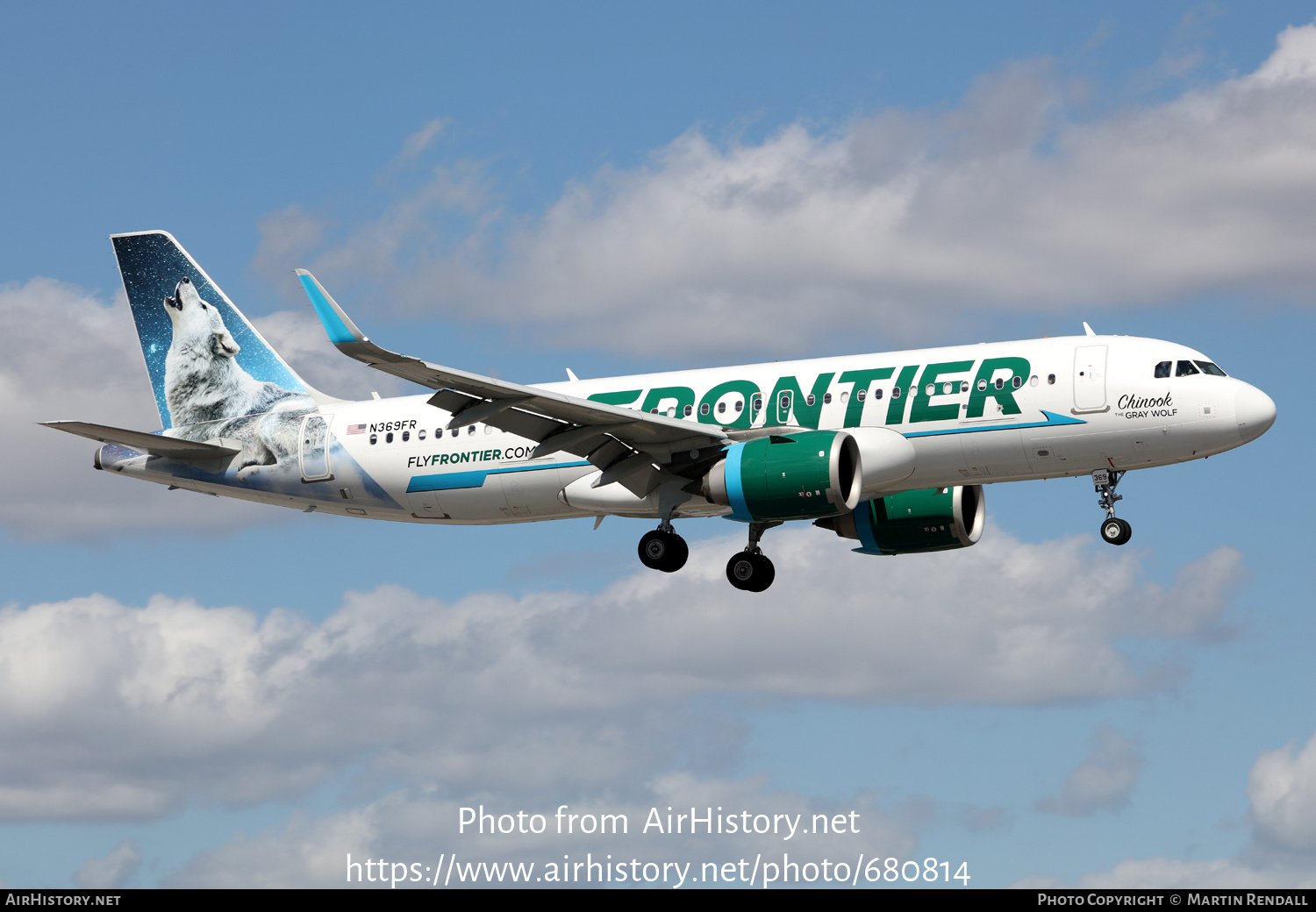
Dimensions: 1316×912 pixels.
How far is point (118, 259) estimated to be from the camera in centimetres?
4862

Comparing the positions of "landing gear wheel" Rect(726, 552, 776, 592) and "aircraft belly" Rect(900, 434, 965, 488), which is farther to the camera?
"landing gear wheel" Rect(726, 552, 776, 592)

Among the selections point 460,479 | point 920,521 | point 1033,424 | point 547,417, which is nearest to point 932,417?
point 1033,424

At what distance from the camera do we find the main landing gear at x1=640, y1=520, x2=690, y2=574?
39188mm

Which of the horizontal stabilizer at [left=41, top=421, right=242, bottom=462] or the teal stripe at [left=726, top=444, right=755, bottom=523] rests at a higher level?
the horizontal stabilizer at [left=41, top=421, right=242, bottom=462]

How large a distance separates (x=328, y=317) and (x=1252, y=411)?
20324 mm

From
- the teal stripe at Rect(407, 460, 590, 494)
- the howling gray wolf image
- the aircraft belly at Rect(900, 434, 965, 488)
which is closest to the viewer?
the aircraft belly at Rect(900, 434, 965, 488)

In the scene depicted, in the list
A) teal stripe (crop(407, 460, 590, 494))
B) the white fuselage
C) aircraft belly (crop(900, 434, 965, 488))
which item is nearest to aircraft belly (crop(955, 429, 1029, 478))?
the white fuselage

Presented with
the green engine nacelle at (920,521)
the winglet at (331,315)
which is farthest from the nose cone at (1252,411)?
the winglet at (331,315)

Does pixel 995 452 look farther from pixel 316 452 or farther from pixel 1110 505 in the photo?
pixel 316 452

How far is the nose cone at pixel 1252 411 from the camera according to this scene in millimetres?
35406

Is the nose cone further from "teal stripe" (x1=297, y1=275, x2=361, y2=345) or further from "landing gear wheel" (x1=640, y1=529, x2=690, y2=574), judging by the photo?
"teal stripe" (x1=297, y1=275, x2=361, y2=345)

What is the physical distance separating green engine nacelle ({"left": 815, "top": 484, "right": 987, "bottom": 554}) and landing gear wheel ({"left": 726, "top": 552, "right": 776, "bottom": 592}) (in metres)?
3.31

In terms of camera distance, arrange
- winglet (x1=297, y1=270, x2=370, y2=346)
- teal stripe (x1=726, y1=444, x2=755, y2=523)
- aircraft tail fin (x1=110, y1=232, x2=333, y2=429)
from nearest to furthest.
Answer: winglet (x1=297, y1=270, x2=370, y2=346), teal stripe (x1=726, y1=444, x2=755, y2=523), aircraft tail fin (x1=110, y1=232, x2=333, y2=429)

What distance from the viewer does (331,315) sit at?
3156 cm
